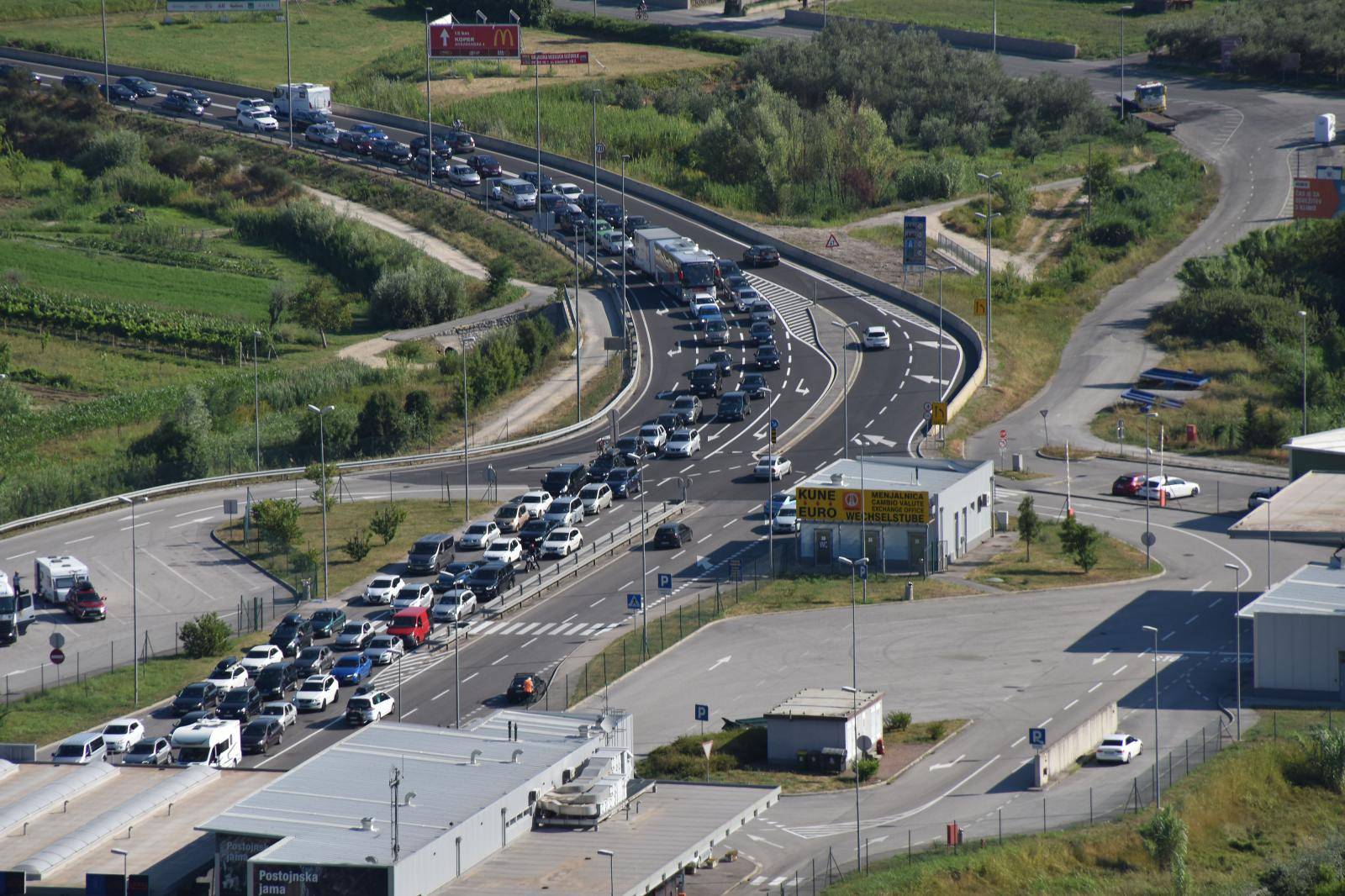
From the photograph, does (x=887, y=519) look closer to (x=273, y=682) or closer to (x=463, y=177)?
(x=273, y=682)

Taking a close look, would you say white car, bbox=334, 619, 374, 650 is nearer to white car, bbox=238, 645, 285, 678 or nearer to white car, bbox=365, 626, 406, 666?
white car, bbox=365, 626, 406, 666

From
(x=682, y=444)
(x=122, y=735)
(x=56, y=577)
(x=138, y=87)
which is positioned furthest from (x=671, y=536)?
(x=138, y=87)

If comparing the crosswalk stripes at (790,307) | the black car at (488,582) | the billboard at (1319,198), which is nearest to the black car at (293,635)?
the black car at (488,582)

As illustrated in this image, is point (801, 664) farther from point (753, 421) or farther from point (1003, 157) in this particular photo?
point (1003, 157)

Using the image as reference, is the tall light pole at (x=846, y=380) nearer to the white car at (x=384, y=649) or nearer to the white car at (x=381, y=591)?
the white car at (x=381, y=591)

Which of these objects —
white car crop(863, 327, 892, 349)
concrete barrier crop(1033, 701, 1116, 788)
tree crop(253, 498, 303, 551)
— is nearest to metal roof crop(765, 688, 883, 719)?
concrete barrier crop(1033, 701, 1116, 788)

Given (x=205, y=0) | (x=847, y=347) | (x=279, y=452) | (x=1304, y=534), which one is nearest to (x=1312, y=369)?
(x=847, y=347)
